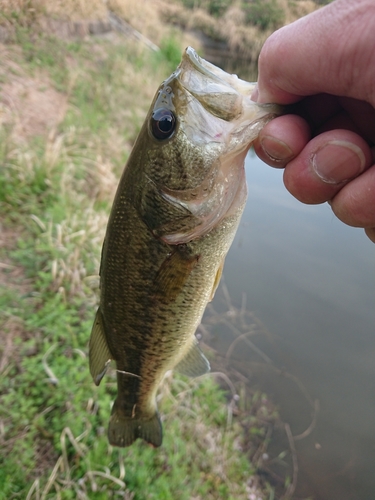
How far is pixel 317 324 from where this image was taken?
4.88 meters

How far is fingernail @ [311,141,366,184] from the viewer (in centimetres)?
120

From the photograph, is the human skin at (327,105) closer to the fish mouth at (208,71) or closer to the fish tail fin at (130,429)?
the fish mouth at (208,71)

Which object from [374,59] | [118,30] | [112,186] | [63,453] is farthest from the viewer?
[118,30]

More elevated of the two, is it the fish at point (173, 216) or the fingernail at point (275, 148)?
the fingernail at point (275, 148)

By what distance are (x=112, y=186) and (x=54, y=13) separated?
5.05 m

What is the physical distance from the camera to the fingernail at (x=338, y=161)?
1204mm

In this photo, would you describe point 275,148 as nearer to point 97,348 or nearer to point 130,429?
point 97,348

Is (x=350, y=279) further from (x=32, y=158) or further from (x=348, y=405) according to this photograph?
(x=32, y=158)

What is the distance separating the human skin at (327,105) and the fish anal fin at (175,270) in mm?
463

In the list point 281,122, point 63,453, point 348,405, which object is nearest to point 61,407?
point 63,453

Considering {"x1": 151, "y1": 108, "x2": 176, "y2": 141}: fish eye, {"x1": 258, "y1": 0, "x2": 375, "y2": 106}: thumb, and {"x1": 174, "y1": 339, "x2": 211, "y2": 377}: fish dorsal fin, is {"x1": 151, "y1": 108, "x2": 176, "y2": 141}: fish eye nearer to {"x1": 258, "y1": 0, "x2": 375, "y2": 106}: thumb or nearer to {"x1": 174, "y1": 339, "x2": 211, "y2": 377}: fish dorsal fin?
{"x1": 258, "y1": 0, "x2": 375, "y2": 106}: thumb

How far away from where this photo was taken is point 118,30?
34.0 ft

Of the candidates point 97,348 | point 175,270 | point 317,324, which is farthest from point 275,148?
point 317,324

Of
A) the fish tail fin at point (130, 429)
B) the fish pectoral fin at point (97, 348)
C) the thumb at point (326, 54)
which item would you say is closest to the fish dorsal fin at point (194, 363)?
the fish tail fin at point (130, 429)
